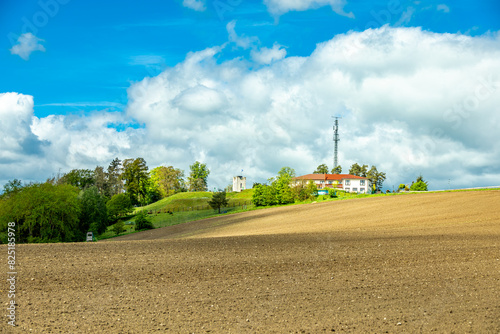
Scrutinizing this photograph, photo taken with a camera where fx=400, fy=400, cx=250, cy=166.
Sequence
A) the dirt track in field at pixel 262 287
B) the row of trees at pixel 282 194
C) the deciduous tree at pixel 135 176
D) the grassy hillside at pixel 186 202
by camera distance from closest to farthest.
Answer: the dirt track in field at pixel 262 287 → the row of trees at pixel 282 194 → the grassy hillside at pixel 186 202 → the deciduous tree at pixel 135 176

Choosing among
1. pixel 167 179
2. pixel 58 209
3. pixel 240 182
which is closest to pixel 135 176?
pixel 167 179

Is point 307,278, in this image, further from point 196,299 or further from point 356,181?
point 356,181

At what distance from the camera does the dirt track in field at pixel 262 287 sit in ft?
30.3

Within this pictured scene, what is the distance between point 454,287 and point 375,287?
238 cm

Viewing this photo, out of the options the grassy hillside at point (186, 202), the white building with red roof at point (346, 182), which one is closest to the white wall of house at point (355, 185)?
the white building with red roof at point (346, 182)

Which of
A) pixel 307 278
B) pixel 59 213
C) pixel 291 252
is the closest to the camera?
pixel 307 278

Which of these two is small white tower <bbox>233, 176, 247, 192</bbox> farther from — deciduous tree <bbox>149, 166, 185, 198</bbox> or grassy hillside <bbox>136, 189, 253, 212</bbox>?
grassy hillside <bbox>136, 189, 253, 212</bbox>

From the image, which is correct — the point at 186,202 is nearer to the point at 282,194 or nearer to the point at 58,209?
the point at 282,194

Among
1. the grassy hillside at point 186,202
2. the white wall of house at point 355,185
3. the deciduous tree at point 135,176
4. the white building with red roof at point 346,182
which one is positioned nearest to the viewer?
the grassy hillside at point 186,202

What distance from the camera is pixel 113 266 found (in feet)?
49.5

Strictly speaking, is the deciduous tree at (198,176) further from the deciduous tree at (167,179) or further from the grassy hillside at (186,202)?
the grassy hillside at (186,202)

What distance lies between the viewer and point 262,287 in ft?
39.7

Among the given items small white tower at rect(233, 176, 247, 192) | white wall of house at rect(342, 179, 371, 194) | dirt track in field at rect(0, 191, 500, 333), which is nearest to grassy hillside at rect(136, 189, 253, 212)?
small white tower at rect(233, 176, 247, 192)

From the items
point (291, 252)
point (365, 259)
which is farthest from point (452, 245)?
point (291, 252)
